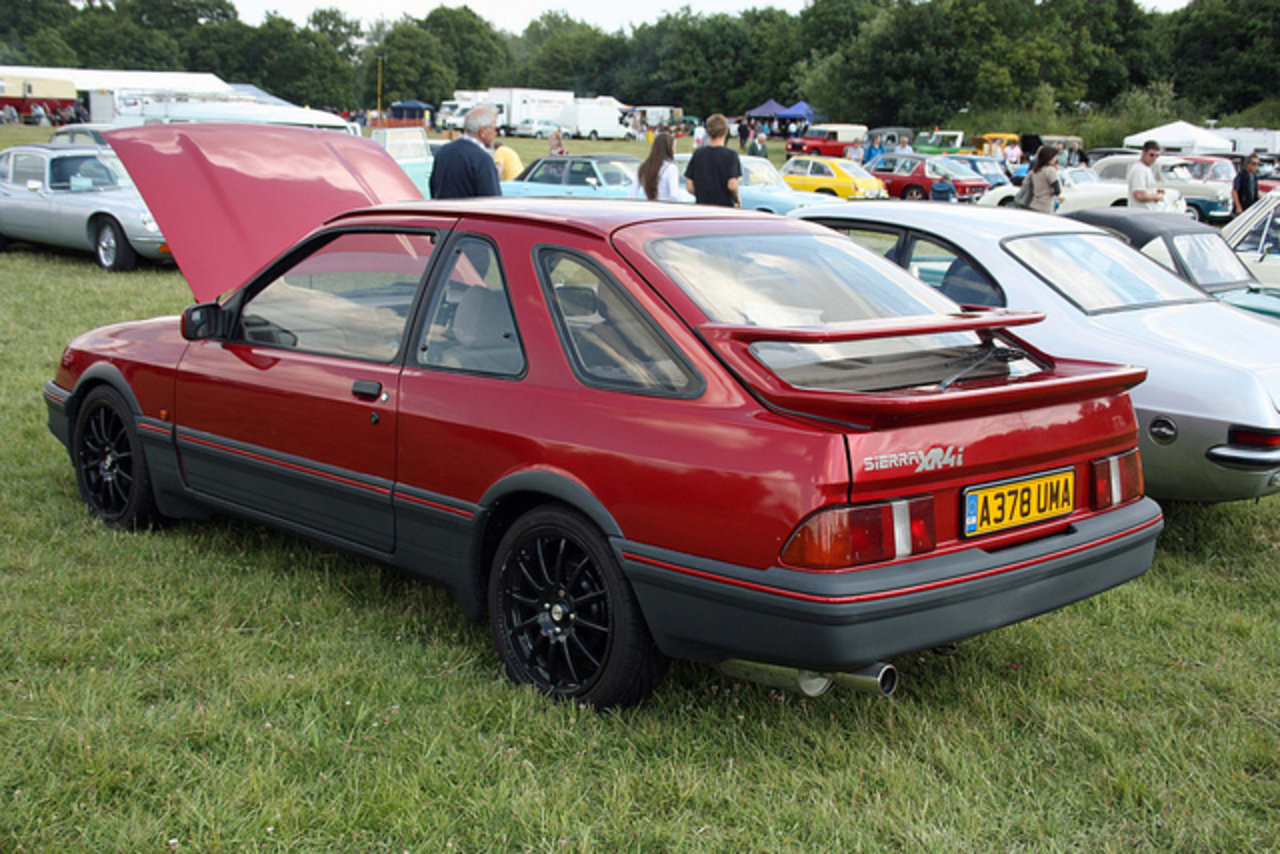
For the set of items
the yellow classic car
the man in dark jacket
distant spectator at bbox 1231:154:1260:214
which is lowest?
the man in dark jacket

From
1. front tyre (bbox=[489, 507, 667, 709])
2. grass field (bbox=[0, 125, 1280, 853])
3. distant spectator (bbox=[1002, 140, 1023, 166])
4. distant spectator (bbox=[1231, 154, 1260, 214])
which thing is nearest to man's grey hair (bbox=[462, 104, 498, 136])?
grass field (bbox=[0, 125, 1280, 853])

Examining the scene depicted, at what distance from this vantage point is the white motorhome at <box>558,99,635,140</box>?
68.9 m

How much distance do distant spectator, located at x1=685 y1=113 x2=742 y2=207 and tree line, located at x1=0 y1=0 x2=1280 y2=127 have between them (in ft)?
176

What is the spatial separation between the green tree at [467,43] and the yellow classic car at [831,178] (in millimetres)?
108422

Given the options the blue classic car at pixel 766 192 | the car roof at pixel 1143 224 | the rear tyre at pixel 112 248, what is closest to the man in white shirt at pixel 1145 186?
the car roof at pixel 1143 224

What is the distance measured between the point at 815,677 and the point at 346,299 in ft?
7.43

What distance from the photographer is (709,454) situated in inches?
112

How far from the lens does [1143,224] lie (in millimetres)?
7203

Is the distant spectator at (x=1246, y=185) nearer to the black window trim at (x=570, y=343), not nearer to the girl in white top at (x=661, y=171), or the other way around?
the girl in white top at (x=661, y=171)

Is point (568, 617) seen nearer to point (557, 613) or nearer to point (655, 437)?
point (557, 613)

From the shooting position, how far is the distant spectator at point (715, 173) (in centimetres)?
1010

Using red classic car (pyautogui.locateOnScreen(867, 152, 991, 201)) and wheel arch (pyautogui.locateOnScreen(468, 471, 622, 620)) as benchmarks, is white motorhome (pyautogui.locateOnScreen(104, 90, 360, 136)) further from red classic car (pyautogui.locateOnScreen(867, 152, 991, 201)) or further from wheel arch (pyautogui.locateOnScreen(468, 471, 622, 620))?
red classic car (pyautogui.locateOnScreen(867, 152, 991, 201))

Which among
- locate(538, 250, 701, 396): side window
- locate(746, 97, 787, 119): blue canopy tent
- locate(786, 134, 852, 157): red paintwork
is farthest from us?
locate(746, 97, 787, 119): blue canopy tent

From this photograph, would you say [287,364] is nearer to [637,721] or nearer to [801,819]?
[637,721]
